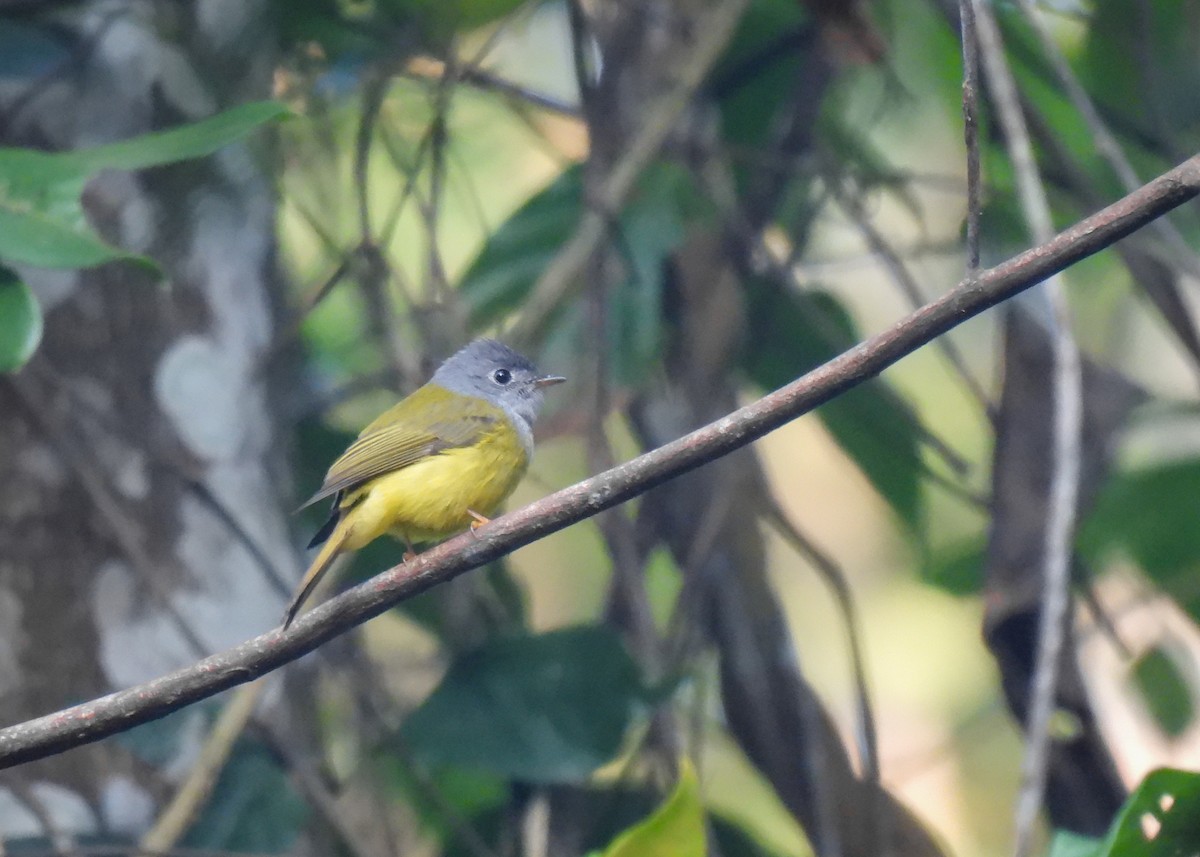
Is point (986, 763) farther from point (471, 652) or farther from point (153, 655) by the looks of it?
point (153, 655)

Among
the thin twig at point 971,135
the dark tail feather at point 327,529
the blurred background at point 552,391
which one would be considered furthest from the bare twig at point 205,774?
the thin twig at point 971,135

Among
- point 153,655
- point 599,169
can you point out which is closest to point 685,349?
point 599,169

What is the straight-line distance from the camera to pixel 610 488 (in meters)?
1.83

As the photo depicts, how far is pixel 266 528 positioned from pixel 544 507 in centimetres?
160

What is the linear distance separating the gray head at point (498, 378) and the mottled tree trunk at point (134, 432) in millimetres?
495

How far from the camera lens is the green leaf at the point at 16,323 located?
230 cm

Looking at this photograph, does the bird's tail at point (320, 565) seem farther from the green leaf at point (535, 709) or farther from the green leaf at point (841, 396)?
the green leaf at point (841, 396)

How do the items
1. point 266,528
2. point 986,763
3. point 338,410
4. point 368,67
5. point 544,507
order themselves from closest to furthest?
point 544,507, point 266,528, point 368,67, point 338,410, point 986,763

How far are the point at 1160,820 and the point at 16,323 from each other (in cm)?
213

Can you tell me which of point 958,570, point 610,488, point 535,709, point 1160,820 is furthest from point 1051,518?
point 958,570

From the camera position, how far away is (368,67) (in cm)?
395

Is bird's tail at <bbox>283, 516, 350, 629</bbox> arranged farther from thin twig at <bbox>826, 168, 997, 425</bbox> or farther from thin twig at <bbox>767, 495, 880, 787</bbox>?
thin twig at <bbox>826, 168, 997, 425</bbox>

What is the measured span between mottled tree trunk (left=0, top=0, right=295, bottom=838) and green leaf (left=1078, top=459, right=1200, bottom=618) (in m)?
2.20

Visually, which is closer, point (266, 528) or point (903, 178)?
point (266, 528)
